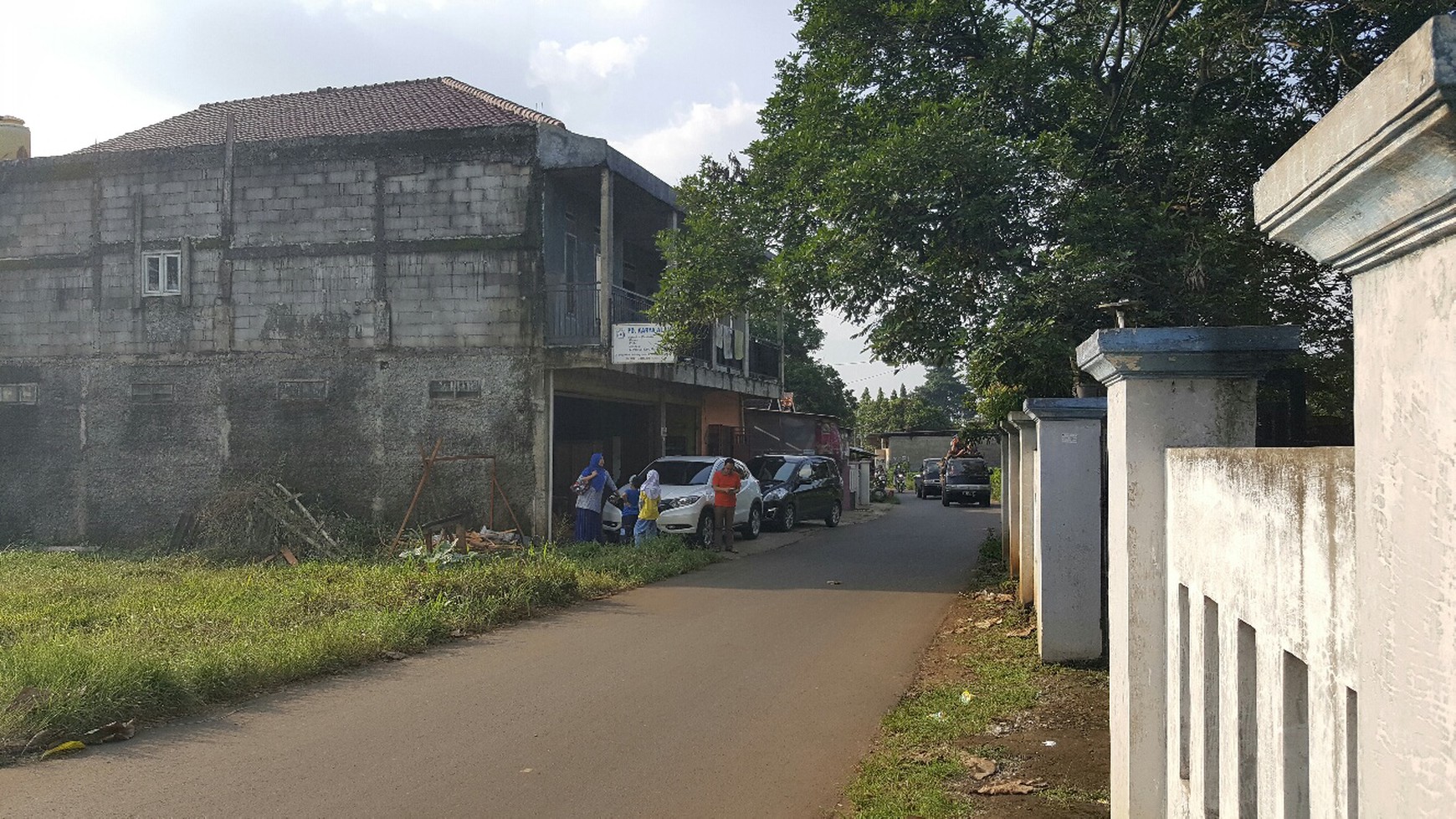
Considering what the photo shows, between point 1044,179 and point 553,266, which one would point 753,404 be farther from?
point 1044,179

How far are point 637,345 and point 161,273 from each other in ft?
27.4

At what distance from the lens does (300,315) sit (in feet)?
58.7

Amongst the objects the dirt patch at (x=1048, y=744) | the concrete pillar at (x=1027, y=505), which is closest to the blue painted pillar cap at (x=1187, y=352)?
the dirt patch at (x=1048, y=744)

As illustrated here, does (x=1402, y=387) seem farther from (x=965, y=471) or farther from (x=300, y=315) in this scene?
(x=965, y=471)

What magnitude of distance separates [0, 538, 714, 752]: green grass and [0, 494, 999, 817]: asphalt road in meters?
0.34

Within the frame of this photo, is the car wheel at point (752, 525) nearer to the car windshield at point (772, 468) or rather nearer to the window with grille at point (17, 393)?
the car windshield at point (772, 468)

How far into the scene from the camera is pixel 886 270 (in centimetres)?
1262

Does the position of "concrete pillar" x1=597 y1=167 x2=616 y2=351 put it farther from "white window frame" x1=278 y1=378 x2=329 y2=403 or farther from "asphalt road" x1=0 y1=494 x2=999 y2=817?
"asphalt road" x1=0 y1=494 x2=999 y2=817

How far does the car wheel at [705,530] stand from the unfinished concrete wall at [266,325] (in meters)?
2.73

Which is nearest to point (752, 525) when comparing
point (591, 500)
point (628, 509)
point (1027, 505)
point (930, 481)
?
point (628, 509)

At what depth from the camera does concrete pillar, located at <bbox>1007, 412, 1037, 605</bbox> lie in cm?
1096

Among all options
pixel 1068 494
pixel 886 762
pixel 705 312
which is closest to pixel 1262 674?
pixel 886 762

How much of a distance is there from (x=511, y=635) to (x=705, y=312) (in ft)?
26.2

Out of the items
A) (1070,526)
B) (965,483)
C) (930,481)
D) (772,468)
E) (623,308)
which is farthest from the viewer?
(930,481)
